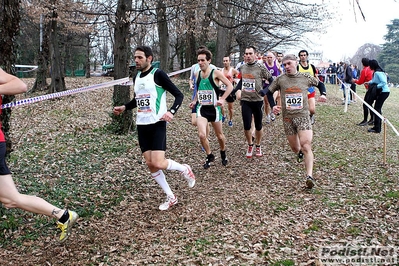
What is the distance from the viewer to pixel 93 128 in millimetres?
9820

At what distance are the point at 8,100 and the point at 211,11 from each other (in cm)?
1225

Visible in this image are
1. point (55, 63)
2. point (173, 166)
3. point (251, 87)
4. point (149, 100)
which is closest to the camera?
point (149, 100)

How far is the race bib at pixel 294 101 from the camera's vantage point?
6109 mm

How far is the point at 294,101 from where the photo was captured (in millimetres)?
6129

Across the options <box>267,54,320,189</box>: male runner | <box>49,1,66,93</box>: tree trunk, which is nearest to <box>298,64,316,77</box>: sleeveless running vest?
<box>267,54,320,189</box>: male runner

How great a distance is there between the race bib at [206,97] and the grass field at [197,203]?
139 cm

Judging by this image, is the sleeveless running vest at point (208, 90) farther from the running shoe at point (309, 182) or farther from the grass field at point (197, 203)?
the running shoe at point (309, 182)

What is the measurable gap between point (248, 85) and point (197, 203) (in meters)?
3.25

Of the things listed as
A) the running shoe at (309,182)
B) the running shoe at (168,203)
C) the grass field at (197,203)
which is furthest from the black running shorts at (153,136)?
the running shoe at (309,182)

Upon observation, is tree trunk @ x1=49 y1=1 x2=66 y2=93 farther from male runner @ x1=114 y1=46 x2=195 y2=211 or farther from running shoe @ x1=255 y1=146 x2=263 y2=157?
male runner @ x1=114 y1=46 x2=195 y2=211

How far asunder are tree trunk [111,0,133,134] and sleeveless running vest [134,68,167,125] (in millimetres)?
4133

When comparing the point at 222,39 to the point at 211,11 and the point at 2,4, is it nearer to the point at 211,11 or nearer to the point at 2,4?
the point at 211,11

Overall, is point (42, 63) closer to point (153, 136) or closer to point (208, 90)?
point (208, 90)

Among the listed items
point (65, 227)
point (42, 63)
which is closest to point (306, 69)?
point (65, 227)
